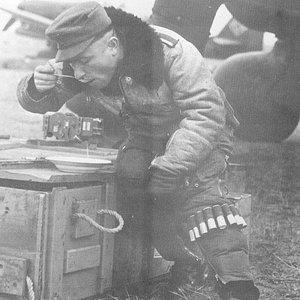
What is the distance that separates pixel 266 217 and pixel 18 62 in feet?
25.1

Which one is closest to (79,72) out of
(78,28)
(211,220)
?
(78,28)

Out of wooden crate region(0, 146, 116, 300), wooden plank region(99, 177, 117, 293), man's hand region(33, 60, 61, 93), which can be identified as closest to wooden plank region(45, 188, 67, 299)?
wooden crate region(0, 146, 116, 300)

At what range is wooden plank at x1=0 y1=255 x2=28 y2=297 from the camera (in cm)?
148

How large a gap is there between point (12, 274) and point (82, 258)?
0.59ft

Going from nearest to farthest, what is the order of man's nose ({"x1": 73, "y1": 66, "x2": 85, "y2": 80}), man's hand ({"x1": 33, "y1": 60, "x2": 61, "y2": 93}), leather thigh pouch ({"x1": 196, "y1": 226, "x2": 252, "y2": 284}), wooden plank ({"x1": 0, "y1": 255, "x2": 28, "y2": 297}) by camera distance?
1. wooden plank ({"x1": 0, "y1": 255, "x2": 28, "y2": 297})
2. leather thigh pouch ({"x1": 196, "y1": 226, "x2": 252, "y2": 284})
3. man's nose ({"x1": 73, "y1": 66, "x2": 85, "y2": 80})
4. man's hand ({"x1": 33, "y1": 60, "x2": 61, "y2": 93})

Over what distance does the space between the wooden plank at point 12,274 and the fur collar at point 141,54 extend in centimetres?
54

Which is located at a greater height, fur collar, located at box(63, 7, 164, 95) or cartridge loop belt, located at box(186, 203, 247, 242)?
fur collar, located at box(63, 7, 164, 95)

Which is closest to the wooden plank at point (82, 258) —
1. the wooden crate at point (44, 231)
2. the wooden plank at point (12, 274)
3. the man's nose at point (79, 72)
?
the wooden crate at point (44, 231)

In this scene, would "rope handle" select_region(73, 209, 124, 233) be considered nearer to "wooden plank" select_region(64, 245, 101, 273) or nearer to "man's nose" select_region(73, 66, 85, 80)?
"wooden plank" select_region(64, 245, 101, 273)

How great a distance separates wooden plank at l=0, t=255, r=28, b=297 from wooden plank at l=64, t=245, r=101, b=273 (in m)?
0.11

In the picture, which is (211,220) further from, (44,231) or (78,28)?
(78,28)

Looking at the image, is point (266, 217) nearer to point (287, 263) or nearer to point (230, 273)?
point (287, 263)

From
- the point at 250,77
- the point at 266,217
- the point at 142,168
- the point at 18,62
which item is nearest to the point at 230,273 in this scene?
the point at 142,168

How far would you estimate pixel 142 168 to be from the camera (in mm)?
1685
